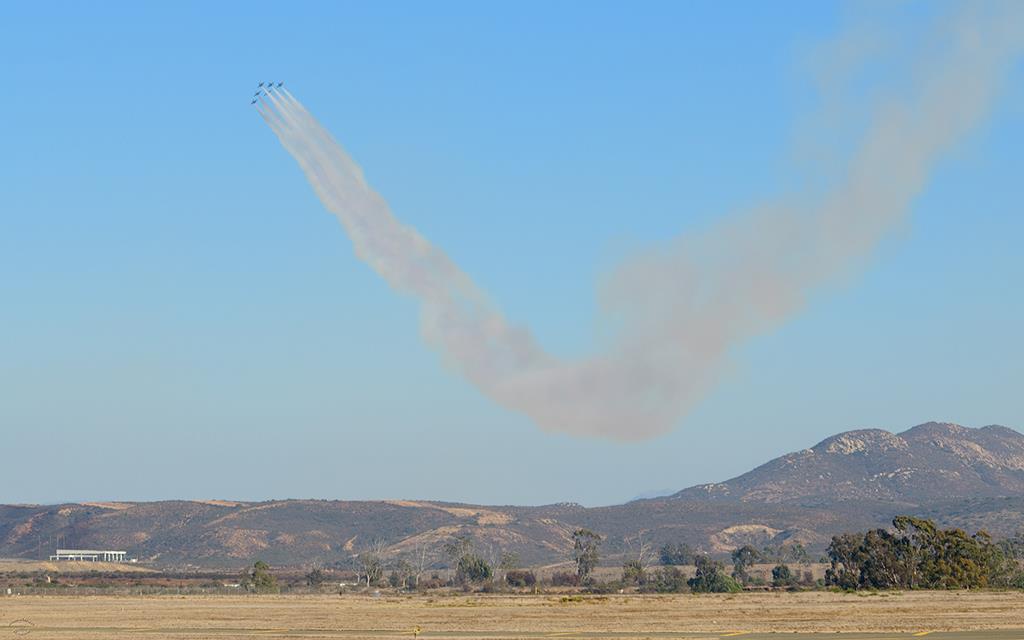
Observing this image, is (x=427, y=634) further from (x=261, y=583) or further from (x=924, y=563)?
(x=261, y=583)

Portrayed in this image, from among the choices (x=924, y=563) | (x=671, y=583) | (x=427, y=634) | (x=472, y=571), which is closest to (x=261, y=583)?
(x=472, y=571)

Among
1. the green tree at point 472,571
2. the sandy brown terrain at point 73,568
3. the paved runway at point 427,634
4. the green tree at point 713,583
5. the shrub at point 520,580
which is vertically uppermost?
the sandy brown terrain at point 73,568

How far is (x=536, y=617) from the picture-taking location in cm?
6738

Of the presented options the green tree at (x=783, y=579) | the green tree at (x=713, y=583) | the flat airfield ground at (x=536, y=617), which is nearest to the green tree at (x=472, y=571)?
the green tree at (x=713, y=583)

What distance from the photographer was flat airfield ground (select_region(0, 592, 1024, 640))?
55469 mm

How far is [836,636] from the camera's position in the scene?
51406mm

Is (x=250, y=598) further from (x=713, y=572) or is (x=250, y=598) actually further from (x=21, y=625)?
(x=713, y=572)

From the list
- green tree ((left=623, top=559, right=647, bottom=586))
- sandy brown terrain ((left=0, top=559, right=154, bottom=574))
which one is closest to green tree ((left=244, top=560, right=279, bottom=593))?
green tree ((left=623, top=559, right=647, bottom=586))

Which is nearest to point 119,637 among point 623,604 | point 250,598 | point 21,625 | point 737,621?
point 21,625

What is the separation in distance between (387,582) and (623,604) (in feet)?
243

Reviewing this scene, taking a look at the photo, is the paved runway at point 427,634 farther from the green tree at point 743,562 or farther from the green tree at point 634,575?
the green tree at point 743,562

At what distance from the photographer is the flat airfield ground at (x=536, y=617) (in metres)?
55.5

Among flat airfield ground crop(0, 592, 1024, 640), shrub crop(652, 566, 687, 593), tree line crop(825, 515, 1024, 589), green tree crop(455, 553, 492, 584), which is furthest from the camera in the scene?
green tree crop(455, 553, 492, 584)

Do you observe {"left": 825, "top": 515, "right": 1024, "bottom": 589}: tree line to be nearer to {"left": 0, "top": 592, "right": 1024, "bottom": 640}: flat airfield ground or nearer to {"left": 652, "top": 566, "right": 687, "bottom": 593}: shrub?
{"left": 652, "top": 566, "right": 687, "bottom": 593}: shrub
